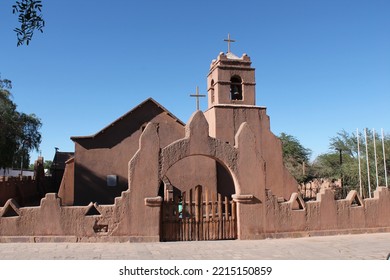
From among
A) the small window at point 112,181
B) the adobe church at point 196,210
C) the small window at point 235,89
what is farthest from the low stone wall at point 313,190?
the adobe church at point 196,210

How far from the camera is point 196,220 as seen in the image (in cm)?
1093

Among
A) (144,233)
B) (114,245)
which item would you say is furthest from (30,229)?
(144,233)

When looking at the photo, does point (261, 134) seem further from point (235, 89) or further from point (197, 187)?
point (197, 187)

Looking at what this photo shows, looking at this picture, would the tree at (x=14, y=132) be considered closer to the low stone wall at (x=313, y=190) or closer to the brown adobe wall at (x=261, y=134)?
the brown adobe wall at (x=261, y=134)

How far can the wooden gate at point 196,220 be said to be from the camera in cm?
1086

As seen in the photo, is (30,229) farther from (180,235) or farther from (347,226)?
(347,226)

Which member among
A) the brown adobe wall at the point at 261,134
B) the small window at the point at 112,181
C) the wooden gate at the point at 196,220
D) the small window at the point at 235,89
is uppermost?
the small window at the point at 235,89

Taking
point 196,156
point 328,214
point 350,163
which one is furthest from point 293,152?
point 328,214

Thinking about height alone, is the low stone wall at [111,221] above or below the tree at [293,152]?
below

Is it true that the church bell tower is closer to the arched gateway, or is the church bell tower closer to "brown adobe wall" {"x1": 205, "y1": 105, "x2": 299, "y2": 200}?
"brown adobe wall" {"x1": 205, "y1": 105, "x2": 299, "y2": 200}

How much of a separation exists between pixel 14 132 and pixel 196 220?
77.3 ft

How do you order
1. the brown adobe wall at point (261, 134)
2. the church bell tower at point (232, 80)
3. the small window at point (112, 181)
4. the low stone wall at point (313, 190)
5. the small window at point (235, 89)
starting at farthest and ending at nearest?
the low stone wall at point (313, 190)
the small window at point (112, 181)
the small window at point (235, 89)
the church bell tower at point (232, 80)
the brown adobe wall at point (261, 134)

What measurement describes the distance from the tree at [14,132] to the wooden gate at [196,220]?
2102 centimetres

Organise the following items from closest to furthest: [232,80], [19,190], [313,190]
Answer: [232,80] < [19,190] < [313,190]
